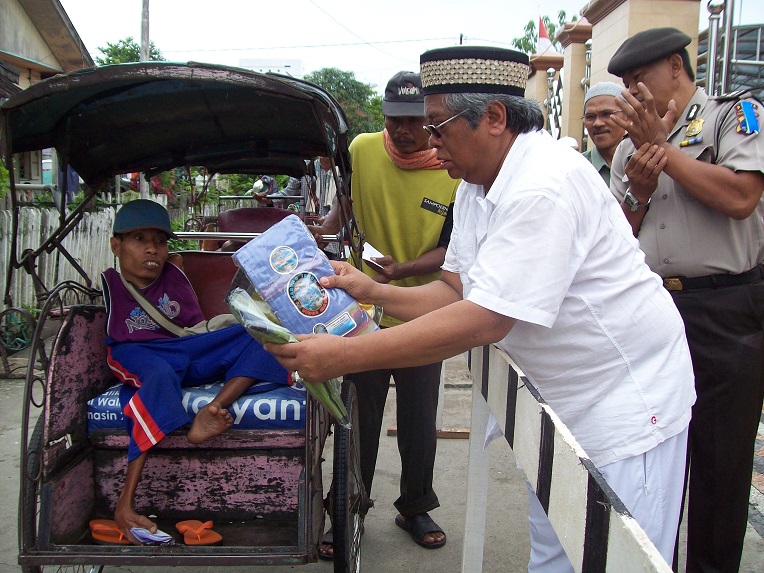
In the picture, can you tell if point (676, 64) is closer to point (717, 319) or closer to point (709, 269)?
point (709, 269)

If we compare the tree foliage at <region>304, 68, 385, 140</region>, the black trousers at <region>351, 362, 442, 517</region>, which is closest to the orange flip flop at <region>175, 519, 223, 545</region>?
the black trousers at <region>351, 362, 442, 517</region>

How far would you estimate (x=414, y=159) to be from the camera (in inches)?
129

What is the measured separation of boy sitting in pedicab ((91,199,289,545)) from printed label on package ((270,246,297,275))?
2.77 ft

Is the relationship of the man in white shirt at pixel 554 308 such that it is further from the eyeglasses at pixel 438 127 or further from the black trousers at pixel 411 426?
the black trousers at pixel 411 426

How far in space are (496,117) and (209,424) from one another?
151cm

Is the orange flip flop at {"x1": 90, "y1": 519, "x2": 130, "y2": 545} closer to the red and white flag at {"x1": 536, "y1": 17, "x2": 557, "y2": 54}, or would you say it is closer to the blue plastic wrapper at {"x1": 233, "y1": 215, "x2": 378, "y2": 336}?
the blue plastic wrapper at {"x1": 233, "y1": 215, "x2": 378, "y2": 336}

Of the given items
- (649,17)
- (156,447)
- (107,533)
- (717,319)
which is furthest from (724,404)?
(649,17)

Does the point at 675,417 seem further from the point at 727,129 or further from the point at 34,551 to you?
the point at 34,551

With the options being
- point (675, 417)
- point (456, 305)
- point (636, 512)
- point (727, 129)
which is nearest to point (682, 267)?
point (727, 129)

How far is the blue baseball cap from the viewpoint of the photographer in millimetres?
3016

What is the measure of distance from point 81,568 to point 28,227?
507cm

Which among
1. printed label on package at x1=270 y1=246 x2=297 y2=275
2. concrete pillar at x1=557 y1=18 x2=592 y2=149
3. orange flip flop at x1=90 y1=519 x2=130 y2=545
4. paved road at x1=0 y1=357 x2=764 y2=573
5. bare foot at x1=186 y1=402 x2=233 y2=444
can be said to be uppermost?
concrete pillar at x1=557 y1=18 x2=592 y2=149

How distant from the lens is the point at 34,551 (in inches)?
91.7

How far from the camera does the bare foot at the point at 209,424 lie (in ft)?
8.36
